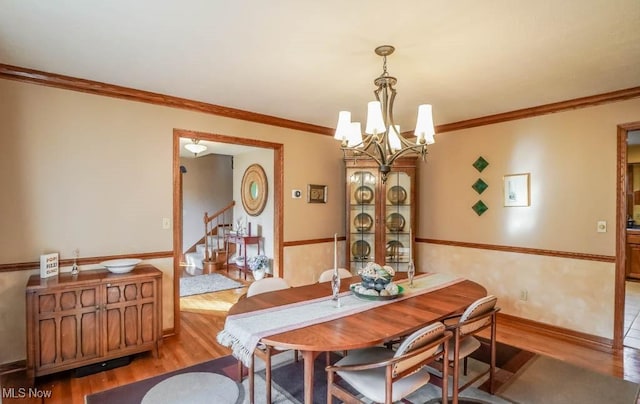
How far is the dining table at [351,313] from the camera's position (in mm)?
1617

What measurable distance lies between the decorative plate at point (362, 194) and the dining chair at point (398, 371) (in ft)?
9.11

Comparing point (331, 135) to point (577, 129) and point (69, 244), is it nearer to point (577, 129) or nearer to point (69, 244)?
point (577, 129)

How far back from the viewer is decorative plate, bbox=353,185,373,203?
15.1 ft

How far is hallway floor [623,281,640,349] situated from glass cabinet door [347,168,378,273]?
2.73m

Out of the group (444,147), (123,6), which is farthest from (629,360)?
(123,6)

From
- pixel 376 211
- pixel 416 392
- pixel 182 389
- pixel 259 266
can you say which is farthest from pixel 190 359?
pixel 376 211

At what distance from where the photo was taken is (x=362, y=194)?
15.2ft

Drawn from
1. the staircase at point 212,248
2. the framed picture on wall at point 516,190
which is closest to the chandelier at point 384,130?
the framed picture on wall at point 516,190

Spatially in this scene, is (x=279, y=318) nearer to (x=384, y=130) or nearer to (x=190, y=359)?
(x=384, y=130)

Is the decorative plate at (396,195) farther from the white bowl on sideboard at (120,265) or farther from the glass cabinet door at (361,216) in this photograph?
the white bowl on sideboard at (120,265)

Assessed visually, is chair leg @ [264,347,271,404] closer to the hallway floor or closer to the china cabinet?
the china cabinet

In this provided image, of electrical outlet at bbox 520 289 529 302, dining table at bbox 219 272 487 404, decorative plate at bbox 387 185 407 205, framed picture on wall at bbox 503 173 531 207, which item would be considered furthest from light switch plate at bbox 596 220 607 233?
decorative plate at bbox 387 185 407 205

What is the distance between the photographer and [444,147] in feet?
14.5

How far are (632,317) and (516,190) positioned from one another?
86.6 inches
